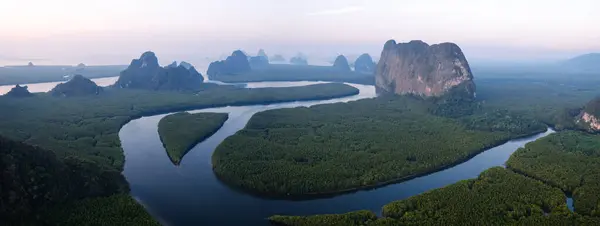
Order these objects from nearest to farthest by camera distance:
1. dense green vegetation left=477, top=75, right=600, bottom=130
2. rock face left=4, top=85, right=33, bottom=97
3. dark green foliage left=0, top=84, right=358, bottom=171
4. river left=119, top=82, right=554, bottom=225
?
river left=119, top=82, right=554, bottom=225 → dark green foliage left=0, top=84, right=358, bottom=171 → dense green vegetation left=477, top=75, right=600, bottom=130 → rock face left=4, top=85, right=33, bottom=97

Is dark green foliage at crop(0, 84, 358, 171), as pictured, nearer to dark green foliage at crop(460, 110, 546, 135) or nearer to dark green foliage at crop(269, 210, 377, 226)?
dark green foliage at crop(269, 210, 377, 226)

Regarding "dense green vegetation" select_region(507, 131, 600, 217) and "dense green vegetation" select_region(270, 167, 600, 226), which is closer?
"dense green vegetation" select_region(270, 167, 600, 226)

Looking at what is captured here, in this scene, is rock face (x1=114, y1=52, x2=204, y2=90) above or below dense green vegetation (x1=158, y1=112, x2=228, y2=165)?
above

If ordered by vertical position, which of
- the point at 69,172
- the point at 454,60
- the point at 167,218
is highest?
the point at 454,60

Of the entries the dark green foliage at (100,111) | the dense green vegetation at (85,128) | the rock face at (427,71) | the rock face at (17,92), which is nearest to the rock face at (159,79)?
the dense green vegetation at (85,128)

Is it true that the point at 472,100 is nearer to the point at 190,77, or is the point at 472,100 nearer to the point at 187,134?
the point at 187,134

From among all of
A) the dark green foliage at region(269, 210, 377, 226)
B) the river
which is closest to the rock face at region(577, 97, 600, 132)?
the river

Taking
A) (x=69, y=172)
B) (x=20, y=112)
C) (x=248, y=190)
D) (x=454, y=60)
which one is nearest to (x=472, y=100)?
(x=454, y=60)
